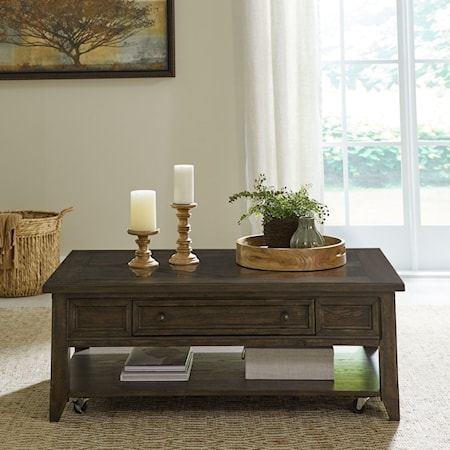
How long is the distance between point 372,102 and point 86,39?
165 cm

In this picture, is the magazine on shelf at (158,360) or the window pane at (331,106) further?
the window pane at (331,106)

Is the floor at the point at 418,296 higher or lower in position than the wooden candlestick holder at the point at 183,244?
lower

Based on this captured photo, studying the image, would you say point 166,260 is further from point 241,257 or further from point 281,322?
point 281,322

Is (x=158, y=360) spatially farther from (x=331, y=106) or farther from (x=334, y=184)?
(x=331, y=106)

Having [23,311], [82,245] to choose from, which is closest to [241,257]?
[23,311]

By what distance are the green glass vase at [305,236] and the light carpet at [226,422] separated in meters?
0.49

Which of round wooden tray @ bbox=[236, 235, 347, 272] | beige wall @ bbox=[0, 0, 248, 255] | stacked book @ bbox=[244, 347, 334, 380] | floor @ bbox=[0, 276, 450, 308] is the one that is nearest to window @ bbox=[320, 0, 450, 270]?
floor @ bbox=[0, 276, 450, 308]

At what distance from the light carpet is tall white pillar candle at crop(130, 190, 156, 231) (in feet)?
1.81

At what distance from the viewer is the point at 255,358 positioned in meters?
2.32

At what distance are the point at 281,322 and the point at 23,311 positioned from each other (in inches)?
71.6

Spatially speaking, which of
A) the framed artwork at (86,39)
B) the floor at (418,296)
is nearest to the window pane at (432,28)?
the floor at (418,296)

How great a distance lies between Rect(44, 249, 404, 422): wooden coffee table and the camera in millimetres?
2207

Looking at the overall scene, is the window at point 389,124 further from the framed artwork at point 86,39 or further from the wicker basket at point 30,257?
the wicker basket at point 30,257

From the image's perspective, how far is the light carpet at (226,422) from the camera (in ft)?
6.90
